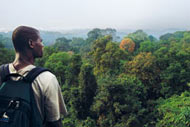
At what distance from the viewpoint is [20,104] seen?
3.05ft

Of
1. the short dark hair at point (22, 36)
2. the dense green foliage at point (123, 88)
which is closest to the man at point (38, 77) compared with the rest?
the short dark hair at point (22, 36)

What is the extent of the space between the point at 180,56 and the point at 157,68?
1678 millimetres

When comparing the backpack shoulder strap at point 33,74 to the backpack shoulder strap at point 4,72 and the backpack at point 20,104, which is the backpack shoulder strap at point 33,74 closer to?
the backpack at point 20,104

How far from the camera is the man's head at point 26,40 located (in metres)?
1.05

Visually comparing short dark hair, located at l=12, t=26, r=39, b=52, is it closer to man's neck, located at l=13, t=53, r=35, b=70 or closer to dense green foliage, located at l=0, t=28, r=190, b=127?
man's neck, located at l=13, t=53, r=35, b=70

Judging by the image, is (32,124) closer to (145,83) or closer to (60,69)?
(145,83)

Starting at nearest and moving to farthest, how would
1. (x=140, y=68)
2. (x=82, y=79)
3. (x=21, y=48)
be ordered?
(x=21, y=48) < (x=82, y=79) < (x=140, y=68)

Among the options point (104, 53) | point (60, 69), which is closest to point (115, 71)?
point (104, 53)

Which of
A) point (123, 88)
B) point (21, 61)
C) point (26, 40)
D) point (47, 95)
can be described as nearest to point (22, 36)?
point (26, 40)

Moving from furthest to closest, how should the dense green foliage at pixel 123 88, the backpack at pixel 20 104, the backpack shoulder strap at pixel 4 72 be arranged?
the dense green foliage at pixel 123 88 < the backpack shoulder strap at pixel 4 72 < the backpack at pixel 20 104

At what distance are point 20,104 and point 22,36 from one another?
1.22 ft

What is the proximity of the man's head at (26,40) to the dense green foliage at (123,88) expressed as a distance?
5244mm

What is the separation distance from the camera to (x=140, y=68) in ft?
40.5

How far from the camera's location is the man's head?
1051mm
